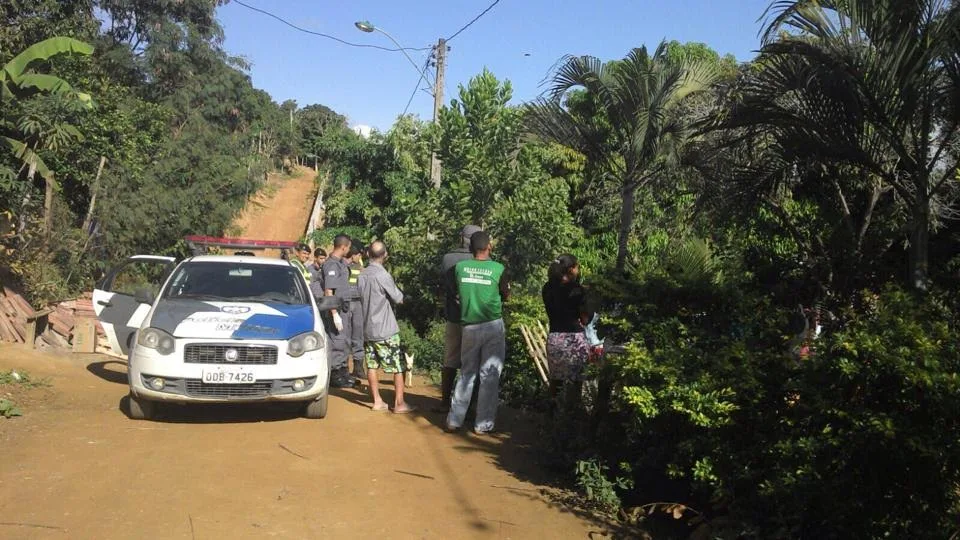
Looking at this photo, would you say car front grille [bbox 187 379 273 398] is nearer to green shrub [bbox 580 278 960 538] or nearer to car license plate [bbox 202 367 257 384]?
car license plate [bbox 202 367 257 384]

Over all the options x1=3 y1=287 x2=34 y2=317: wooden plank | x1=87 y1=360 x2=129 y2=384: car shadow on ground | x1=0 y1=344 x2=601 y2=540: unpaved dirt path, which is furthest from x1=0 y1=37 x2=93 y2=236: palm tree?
x1=0 y1=344 x2=601 y2=540: unpaved dirt path

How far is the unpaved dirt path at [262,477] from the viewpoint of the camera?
5.36 metres

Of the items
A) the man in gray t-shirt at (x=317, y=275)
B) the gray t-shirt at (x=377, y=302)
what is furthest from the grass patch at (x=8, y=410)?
the man in gray t-shirt at (x=317, y=275)

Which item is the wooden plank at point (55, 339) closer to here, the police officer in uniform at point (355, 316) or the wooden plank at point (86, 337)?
the wooden plank at point (86, 337)

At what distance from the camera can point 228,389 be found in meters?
7.95

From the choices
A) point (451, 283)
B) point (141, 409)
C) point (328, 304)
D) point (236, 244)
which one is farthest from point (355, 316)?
point (141, 409)

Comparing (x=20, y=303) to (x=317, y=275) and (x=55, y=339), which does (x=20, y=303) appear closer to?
(x=55, y=339)

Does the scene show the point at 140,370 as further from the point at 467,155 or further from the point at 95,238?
Answer: the point at 95,238

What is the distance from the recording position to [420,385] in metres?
12.2

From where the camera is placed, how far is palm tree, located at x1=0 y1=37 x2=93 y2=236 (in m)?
16.1

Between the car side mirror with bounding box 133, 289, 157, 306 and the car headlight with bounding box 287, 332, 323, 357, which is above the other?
the car side mirror with bounding box 133, 289, 157, 306

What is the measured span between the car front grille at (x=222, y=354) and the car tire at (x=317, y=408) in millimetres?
672

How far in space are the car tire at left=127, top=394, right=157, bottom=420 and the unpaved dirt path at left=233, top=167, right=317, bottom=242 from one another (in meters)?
32.7

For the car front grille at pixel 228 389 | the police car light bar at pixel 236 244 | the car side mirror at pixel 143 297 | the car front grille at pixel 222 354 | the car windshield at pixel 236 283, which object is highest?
the police car light bar at pixel 236 244
